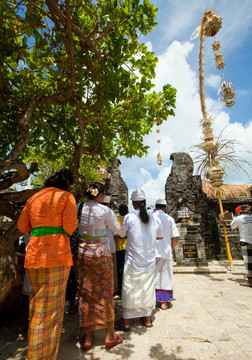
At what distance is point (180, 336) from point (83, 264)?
59.1 inches

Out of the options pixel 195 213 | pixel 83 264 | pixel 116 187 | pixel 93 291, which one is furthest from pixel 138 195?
pixel 116 187

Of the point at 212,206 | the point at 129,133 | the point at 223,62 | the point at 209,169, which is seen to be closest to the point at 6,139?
the point at 129,133

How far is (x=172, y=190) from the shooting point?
10.4m

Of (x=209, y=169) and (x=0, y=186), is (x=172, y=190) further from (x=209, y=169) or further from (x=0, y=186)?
(x=0, y=186)

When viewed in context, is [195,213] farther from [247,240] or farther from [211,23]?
[211,23]

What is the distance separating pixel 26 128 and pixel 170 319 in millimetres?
3394

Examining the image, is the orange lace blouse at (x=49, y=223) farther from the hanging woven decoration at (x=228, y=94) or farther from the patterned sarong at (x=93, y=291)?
the hanging woven decoration at (x=228, y=94)

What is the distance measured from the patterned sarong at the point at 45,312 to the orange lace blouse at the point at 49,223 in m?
0.09

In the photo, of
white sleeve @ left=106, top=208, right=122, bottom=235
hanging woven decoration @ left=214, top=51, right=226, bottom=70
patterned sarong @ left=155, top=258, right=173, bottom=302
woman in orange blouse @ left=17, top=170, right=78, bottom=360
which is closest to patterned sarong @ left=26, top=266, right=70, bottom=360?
woman in orange blouse @ left=17, top=170, right=78, bottom=360

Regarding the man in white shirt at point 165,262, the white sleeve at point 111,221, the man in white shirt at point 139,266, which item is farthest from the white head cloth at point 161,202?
the white sleeve at point 111,221

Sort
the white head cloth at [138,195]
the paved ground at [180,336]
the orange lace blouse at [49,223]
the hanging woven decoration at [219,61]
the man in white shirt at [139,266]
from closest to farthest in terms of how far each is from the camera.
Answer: the orange lace blouse at [49,223] < the paved ground at [180,336] < the man in white shirt at [139,266] < the white head cloth at [138,195] < the hanging woven decoration at [219,61]

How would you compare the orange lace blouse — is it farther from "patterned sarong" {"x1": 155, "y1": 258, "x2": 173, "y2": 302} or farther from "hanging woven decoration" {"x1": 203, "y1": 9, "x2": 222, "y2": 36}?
"hanging woven decoration" {"x1": 203, "y1": 9, "x2": 222, "y2": 36}

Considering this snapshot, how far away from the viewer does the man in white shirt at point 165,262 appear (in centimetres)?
369

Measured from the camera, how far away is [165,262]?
3939mm
